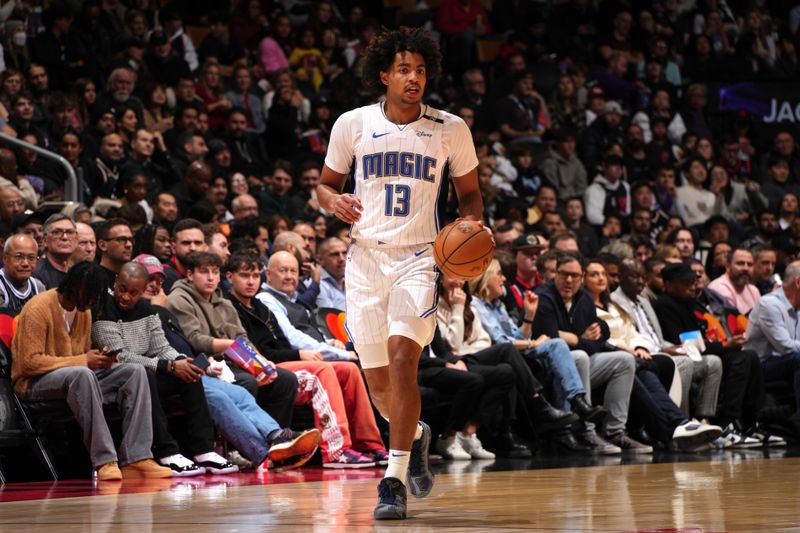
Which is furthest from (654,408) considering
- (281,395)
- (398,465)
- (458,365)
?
(398,465)

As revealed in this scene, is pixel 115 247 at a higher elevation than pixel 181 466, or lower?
higher

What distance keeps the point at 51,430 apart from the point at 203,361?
100 centimetres

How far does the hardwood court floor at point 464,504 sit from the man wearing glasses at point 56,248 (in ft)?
5.66

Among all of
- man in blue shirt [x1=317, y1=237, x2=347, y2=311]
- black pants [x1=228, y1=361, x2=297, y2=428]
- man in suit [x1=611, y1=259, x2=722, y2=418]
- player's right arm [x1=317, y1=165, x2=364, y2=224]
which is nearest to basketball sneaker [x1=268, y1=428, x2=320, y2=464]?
black pants [x1=228, y1=361, x2=297, y2=428]

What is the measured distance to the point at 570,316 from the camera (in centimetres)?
995

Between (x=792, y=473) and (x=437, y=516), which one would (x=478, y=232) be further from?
(x=792, y=473)

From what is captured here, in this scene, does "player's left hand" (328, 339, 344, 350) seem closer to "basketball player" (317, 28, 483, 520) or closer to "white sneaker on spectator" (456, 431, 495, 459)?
"white sneaker on spectator" (456, 431, 495, 459)

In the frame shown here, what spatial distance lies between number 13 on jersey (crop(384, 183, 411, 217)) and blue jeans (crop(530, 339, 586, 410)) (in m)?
4.36

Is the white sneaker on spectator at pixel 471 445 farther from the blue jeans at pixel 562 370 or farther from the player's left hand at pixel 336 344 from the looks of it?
the player's left hand at pixel 336 344

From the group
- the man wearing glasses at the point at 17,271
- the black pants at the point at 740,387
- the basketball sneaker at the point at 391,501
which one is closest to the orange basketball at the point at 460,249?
the basketball sneaker at the point at 391,501

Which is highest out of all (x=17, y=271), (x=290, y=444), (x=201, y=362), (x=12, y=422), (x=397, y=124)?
(x=397, y=124)

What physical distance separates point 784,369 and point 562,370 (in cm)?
257

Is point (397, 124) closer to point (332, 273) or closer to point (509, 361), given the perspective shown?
point (509, 361)

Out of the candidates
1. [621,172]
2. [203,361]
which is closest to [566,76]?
[621,172]
